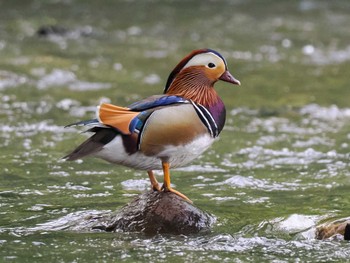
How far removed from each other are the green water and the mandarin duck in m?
0.57

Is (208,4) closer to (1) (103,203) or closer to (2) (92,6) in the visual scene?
(2) (92,6)

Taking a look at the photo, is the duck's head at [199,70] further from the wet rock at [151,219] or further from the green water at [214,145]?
the green water at [214,145]

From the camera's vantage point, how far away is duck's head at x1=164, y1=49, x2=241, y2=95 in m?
6.55

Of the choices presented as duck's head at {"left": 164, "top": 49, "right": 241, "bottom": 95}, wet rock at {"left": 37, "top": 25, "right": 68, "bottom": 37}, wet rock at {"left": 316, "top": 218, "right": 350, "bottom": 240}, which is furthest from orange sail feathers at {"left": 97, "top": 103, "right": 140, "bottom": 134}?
wet rock at {"left": 37, "top": 25, "right": 68, "bottom": 37}

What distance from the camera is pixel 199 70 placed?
21.6ft

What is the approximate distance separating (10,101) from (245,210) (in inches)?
224

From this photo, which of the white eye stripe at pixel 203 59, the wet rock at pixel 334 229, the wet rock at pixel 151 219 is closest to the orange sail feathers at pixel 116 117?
the white eye stripe at pixel 203 59

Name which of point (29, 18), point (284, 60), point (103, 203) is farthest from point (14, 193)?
point (29, 18)

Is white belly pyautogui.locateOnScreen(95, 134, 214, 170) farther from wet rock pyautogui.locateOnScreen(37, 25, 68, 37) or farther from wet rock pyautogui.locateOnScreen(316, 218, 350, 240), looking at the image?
wet rock pyautogui.locateOnScreen(37, 25, 68, 37)

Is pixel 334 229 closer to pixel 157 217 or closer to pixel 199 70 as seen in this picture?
pixel 157 217

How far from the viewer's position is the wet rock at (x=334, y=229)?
249 inches

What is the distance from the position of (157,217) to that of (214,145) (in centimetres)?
391

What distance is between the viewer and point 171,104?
637cm

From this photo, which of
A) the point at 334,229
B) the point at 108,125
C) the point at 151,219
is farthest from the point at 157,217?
the point at 334,229
